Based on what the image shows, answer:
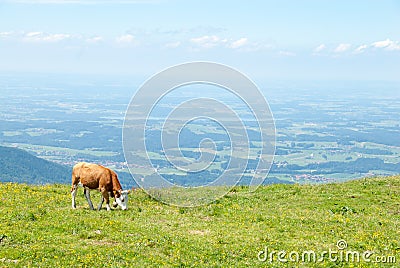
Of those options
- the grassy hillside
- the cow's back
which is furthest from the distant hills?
the grassy hillside

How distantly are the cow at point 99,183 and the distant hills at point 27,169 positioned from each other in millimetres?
115195

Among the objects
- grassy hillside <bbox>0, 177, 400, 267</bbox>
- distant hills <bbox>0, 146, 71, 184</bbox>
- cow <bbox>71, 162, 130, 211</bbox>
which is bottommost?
distant hills <bbox>0, 146, 71, 184</bbox>

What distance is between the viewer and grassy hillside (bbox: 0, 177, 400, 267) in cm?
1620

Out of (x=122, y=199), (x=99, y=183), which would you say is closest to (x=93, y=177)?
(x=99, y=183)

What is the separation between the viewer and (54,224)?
19297 mm

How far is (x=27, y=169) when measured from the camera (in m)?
150

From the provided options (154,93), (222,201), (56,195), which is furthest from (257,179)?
(56,195)

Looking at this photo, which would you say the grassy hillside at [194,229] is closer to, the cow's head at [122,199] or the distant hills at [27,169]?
the cow's head at [122,199]

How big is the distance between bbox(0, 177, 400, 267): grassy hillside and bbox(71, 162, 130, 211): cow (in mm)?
668

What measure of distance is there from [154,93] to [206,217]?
783 cm

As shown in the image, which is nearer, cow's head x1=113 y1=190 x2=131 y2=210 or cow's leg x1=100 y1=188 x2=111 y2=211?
cow's leg x1=100 y1=188 x2=111 y2=211

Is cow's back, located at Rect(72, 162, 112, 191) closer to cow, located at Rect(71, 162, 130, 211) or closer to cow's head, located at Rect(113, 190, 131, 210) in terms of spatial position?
cow, located at Rect(71, 162, 130, 211)

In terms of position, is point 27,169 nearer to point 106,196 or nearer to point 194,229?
point 106,196

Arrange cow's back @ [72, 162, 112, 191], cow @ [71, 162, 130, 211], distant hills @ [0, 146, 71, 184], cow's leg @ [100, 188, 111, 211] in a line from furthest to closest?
distant hills @ [0, 146, 71, 184] < cow's back @ [72, 162, 112, 191] < cow @ [71, 162, 130, 211] < cow's leg @ [100, 188, 111, 211]
